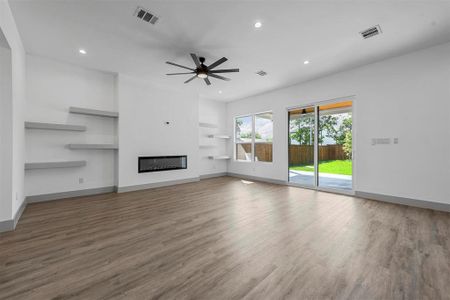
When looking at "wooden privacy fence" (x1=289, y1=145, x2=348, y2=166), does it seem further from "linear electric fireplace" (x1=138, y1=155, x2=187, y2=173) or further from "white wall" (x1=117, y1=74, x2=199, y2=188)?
"linear electric fireplace" (x1=138, y1=155, x2=187, y2=173)

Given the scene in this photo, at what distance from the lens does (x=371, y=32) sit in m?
3.07

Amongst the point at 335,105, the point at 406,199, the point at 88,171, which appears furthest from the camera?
the point at 335,105

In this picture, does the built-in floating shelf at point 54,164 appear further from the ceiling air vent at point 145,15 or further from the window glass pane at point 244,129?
the window glass pane at point 244,129

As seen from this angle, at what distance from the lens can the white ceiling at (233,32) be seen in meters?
2.55

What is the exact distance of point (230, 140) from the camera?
7.85 meters

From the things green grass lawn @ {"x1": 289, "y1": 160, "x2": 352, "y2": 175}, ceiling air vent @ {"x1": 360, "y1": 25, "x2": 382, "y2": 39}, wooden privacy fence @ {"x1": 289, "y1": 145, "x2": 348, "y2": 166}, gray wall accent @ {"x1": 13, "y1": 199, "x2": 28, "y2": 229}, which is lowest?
gray wall accent @ {"x1": 13, "y1": 199, "x2": 28, "y2": 229}

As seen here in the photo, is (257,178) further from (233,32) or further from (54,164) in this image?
(54,164)

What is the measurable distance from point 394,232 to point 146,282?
126 inches

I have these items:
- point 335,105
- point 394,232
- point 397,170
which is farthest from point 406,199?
point 335,105

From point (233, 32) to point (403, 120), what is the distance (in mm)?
3911

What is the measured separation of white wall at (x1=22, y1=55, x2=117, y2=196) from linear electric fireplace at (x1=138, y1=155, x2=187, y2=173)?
0.74m

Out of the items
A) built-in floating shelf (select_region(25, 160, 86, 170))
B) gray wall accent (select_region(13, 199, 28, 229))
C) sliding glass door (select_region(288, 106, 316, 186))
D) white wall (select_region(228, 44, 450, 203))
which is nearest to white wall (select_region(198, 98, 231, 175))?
sliding glass door (select_region(288, 106, 316, 186))

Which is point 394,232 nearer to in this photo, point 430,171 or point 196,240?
point 430,171

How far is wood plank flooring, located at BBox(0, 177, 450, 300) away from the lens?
153 centimetres
